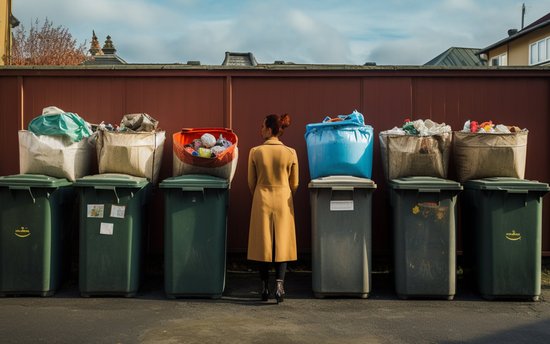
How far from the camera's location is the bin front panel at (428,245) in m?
6.02

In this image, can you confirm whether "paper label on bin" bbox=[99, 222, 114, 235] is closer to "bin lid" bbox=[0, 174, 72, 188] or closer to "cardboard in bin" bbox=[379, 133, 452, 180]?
"bin lid" bbox=[0, 174, 72, 188]

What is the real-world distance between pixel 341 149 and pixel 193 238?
1.89 metres

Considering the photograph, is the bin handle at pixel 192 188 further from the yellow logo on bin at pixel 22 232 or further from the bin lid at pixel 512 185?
the bin lid at pixel 512 185

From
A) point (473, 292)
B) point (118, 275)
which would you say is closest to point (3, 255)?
point (118, 275)

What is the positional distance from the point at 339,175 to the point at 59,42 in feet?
69.1

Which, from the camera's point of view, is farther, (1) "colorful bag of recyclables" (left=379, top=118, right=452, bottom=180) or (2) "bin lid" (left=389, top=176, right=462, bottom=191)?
(1) "colorful bag of recyclables" (left=379, top=118, right=452, bottom=180)

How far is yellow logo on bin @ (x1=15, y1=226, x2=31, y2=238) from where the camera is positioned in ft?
19.7

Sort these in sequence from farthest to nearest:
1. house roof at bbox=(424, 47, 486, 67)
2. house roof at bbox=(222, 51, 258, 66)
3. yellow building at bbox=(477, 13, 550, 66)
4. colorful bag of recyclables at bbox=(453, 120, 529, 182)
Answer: house roof at bbox=(424, 47, 486, 67)
yellow building at bbox=(477, 13, 550, 66)
house roof at bbox=(222, 51, 258, 66)
colorful bag of recyclables at bbox=(453, 120, 529, 182)

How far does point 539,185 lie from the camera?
593 centimetres

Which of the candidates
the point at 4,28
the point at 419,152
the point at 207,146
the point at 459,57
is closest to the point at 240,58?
the point at 4,28

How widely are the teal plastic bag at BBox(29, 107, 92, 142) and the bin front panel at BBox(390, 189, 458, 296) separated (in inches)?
144

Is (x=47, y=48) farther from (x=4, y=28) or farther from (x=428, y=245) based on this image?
(x=428, y=245)

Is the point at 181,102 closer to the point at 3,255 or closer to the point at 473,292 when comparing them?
the point at 3,255

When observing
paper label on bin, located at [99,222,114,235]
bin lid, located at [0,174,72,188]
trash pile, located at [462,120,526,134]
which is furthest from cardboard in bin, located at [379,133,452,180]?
bin lid, located at [0,174,72,188]
